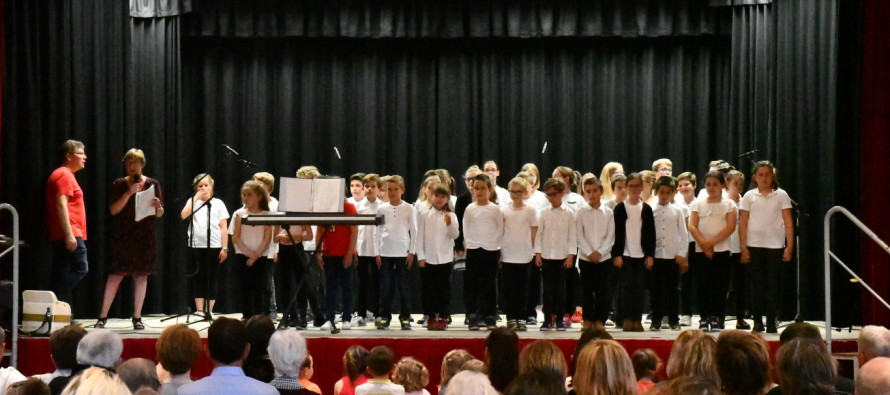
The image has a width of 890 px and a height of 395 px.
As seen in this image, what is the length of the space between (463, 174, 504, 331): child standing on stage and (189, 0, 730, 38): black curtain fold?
378cm

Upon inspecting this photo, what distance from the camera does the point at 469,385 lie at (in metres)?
4.18

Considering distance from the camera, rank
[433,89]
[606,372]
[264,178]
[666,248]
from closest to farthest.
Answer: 1. [606,372]
2. [666,248]
3. [264,178]
4. [433,89]

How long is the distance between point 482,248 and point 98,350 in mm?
4755

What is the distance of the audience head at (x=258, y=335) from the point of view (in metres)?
5.71

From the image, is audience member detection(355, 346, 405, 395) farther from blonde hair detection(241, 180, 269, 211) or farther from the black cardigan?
the black cardigan

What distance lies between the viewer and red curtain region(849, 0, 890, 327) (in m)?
9.59

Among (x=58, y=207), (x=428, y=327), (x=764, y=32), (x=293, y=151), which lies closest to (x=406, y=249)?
(x=428, y=327)

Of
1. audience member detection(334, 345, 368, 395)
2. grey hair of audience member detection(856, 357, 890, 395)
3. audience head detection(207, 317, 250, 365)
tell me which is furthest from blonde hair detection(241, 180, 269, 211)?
grey hair of audience member detection(856, 357, 890, 395)

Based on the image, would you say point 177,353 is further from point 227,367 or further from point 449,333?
point 449,333

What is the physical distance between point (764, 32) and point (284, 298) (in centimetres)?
623

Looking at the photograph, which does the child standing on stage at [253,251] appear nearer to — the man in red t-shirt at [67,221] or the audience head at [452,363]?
the man in red t-shirt at [67,221]

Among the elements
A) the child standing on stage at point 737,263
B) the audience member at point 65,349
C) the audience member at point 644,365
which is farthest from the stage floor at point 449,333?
the audience member at point 65,349

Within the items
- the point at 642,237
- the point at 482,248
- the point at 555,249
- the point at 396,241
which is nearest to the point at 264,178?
the point at 396,241

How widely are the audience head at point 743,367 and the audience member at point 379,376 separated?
2.22 m
